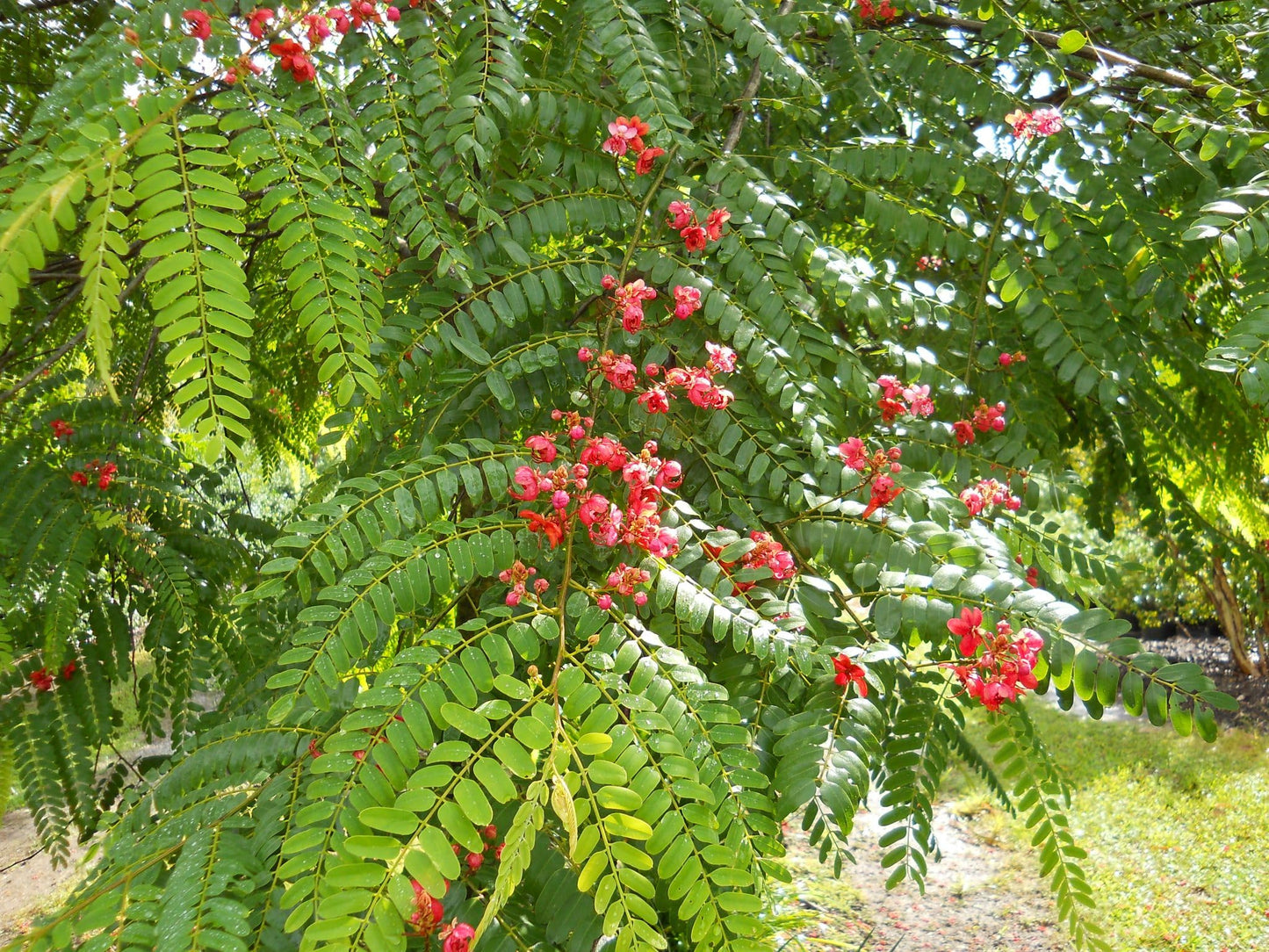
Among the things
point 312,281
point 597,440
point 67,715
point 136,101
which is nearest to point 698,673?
point 597,440

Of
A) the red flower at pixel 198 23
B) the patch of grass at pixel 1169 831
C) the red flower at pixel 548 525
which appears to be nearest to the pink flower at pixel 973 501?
the red flower at pixel 548 525

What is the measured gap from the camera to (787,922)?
2.78 metres

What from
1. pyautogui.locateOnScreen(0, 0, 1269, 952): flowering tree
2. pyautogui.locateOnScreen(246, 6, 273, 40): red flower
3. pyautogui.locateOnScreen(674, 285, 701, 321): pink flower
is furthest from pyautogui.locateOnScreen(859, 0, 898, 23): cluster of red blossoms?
pyautogui.locateOnScreen(246, 6, 273, 40): red flower

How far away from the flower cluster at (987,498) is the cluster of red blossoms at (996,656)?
369 mm

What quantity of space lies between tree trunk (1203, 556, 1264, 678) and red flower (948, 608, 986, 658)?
7119mm

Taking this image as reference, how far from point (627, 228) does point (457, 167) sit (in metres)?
0.33

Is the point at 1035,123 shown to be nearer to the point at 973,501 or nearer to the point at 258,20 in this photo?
the point at 973,501

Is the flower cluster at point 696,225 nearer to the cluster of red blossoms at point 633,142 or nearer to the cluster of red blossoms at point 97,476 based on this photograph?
the cluster of red blossoms at point 633,142

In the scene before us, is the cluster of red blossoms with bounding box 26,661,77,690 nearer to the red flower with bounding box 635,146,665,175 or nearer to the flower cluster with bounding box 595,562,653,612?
the flower cluster with bounding box 595,562,653,612

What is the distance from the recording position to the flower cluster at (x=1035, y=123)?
5.28 feet

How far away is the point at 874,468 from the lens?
1286 millimetres

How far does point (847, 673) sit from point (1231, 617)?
7607 mm

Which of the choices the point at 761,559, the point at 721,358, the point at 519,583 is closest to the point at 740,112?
the point at 721,358

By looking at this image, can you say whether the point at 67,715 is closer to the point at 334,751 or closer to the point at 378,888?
the point at 334,751
